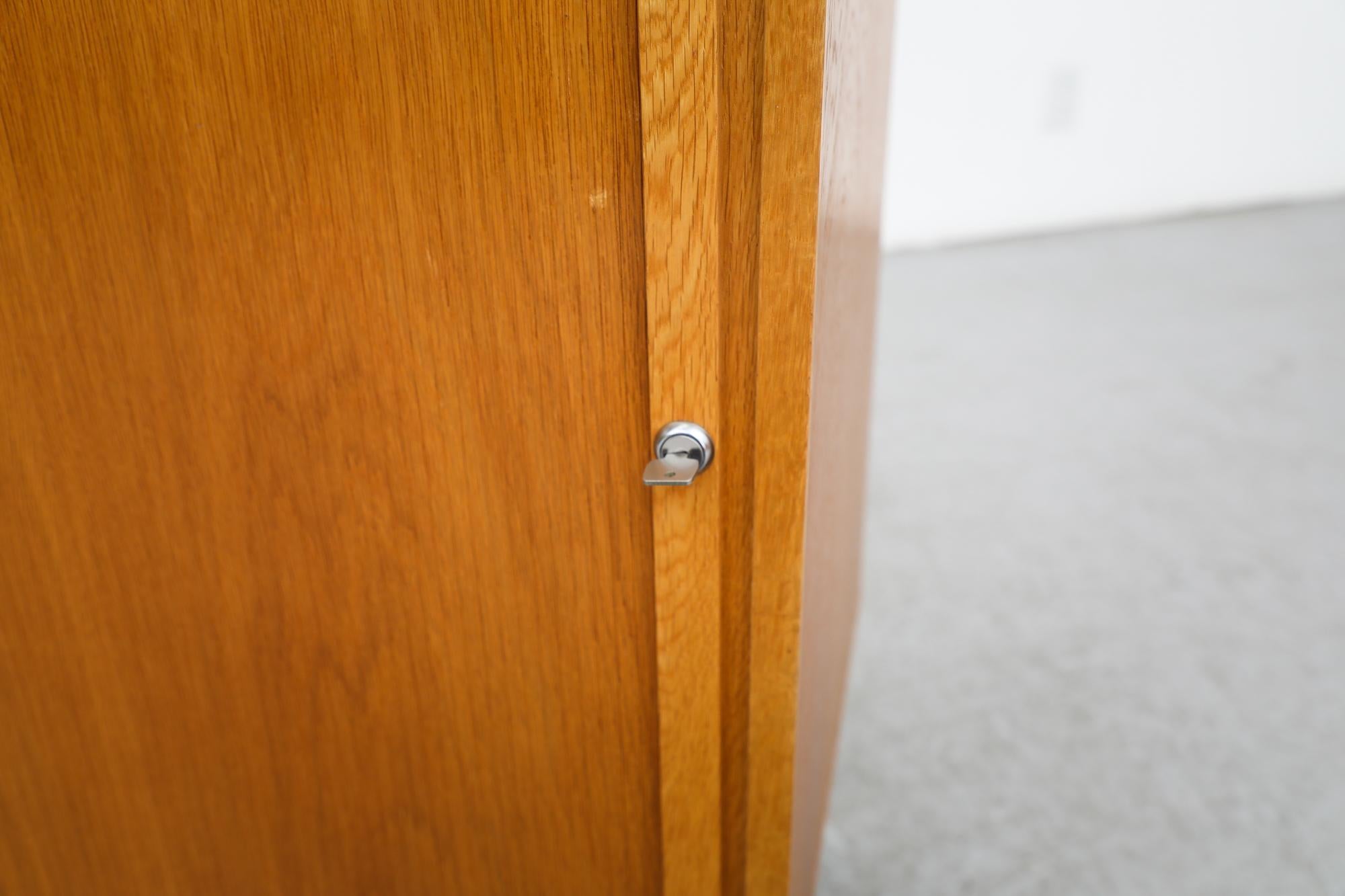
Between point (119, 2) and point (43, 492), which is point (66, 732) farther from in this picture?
point (119, 2)

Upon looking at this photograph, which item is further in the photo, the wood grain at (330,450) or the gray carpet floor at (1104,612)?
the gray carpet floor at (1104,612)

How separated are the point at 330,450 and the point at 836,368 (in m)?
0.43

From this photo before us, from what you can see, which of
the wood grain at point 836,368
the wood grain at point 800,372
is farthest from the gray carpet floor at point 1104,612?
the wood grain at point 800,372

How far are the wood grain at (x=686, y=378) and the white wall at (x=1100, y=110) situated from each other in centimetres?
394

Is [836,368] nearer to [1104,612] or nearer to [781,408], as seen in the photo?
[781,408]

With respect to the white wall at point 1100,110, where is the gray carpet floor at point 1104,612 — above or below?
below

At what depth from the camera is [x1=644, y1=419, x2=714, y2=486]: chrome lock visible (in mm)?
614

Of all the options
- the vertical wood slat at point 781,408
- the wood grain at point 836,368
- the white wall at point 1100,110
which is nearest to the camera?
the vertical wood slat at point 781,408

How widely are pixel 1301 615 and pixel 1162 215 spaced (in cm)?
337

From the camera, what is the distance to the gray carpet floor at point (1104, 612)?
126cm

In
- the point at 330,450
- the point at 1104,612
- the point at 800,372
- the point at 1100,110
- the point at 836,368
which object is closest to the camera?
the point at 800,372

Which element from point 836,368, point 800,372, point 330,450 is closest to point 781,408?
point 800,372

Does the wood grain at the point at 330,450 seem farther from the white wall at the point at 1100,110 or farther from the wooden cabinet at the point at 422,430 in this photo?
the white wall at the point at 1100,110

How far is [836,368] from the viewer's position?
82 cm
